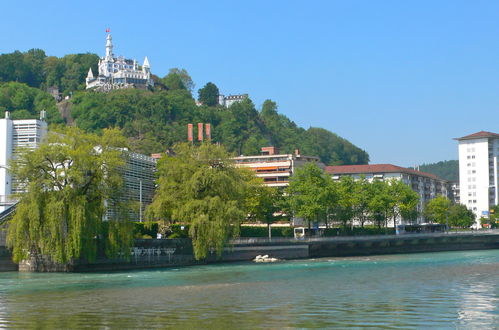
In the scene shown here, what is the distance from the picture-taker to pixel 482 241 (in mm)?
132875

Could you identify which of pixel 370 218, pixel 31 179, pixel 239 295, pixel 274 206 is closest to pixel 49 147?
pixel 31 179

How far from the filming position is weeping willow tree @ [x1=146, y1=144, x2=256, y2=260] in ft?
254

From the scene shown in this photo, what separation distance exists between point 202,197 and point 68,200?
20.3 m

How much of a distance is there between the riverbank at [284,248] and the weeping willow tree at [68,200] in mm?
2593

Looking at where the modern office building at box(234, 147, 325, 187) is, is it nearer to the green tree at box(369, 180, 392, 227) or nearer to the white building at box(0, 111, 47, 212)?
Result: the green tree at box(369, 180, 392, 227)

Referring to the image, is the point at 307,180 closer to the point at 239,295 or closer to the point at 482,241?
the point at 482,241

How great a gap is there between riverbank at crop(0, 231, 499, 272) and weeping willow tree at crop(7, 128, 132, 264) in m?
2.59

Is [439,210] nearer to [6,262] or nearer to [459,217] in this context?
[459,217]

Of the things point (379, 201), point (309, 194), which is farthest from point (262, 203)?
point (379, 201)

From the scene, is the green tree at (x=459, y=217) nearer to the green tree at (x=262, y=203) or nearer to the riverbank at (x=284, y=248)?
the riverbank at (x=284, y=248)

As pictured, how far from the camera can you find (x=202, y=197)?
3201 inches

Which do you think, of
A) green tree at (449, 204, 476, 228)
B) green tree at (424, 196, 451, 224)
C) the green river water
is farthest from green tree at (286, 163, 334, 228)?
green tree at (449, 204, 476, 228)

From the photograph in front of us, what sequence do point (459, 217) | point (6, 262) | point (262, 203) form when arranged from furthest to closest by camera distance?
point (459, 217)
point (262, 203)
point (6, 262)

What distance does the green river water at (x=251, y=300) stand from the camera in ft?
108
